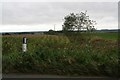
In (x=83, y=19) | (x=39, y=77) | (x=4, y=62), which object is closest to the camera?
(x=39, y=77)

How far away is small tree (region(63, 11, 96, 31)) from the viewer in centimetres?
2421

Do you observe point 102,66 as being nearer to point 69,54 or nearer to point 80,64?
point 80,64

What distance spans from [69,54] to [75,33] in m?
11.8


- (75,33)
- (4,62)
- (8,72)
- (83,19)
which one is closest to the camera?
(8,72)

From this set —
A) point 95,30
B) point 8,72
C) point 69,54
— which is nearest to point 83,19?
point 95,30

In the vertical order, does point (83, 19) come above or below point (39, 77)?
above

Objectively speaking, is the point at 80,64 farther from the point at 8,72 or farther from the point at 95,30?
the point at 95,30

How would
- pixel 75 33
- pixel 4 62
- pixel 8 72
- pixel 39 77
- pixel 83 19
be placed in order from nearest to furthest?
pixel 39 77
pixel 8 72
pixel 4 62
pixel 75 33
pixel 83 19

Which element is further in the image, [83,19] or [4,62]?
[83,19]

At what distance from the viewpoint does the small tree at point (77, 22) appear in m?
24.2

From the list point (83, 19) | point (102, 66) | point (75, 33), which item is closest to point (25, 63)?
point (102, 66)

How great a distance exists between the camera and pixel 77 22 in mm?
25484

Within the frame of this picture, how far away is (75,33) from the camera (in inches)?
878

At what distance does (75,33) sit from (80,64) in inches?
505
